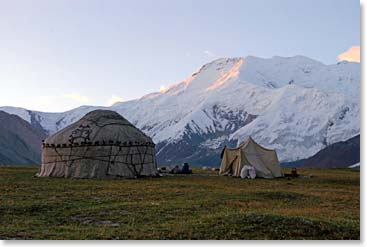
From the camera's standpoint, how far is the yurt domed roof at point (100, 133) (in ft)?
96.6

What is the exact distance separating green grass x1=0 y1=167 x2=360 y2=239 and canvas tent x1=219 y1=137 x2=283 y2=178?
11.7 m

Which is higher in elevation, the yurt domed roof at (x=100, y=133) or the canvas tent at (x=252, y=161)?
the yurt domed roof at (x=100, y=133)

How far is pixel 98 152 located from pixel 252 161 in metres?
9.88

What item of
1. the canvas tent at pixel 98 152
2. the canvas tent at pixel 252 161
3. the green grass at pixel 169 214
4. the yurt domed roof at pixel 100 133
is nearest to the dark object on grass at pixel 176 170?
the canvas tent at pixel 252 161

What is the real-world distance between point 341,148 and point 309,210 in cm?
16537

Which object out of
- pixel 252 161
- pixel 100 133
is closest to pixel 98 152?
pixel 100 133

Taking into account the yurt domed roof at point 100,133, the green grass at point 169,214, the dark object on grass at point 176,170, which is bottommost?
the green grass at point 169,214

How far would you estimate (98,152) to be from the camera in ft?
94.3

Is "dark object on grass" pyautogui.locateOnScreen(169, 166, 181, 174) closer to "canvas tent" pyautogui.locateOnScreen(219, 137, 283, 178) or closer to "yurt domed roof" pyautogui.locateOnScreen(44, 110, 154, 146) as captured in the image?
"canvas tent" pyautogui.locateOnScreen(219, 137, 283, 178)

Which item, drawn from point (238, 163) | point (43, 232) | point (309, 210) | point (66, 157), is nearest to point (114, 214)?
point (43, 232)

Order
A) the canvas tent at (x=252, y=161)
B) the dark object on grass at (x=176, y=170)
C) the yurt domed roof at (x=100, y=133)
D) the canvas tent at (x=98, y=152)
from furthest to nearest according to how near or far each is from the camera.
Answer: the dark object on grass at (x=176, y=170) → the canvas tent at (x=252, y=161) → the yurt domed roof at (x=100, y=133) → the canvas tent at (x=98, y=152)

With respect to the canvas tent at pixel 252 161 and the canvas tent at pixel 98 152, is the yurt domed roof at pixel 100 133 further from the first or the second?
the canvas tent at pixel 252 161

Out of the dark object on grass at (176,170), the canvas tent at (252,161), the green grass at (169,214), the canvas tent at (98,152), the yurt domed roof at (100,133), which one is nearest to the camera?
the green grass at (169,214)

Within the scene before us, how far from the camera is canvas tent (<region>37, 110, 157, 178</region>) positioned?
93.9 ft
